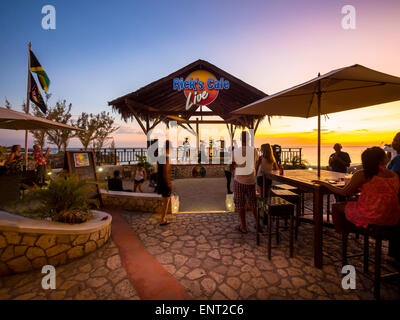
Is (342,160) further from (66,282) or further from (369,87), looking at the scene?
(66,282)

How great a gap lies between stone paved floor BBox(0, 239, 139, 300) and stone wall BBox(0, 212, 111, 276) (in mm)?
111

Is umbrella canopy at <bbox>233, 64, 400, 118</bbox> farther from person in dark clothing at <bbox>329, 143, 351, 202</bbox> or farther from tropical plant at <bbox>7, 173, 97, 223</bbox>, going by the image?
tropical plant at <bbox>7, 173, 97, 223</bbox>

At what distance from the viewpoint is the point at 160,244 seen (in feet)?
10.5

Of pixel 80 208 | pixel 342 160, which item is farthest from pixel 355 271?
pixel 80 208

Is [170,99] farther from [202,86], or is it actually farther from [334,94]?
[334,94]

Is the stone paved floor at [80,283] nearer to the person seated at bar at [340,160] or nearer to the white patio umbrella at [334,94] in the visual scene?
the white patio umbrella at [334,94]

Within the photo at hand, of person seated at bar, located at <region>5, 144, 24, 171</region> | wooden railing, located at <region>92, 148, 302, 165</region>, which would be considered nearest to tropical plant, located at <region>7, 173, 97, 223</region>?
person seated at bar, located at <region>5, 144, 24, 171</region>

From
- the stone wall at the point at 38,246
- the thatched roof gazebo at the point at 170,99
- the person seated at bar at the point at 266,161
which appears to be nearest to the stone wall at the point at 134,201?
the stone wall at the point at 38,246

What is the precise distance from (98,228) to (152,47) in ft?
32.9

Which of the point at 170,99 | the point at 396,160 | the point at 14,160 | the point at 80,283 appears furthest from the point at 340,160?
the point at 14,160

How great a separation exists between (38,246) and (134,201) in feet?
8.07

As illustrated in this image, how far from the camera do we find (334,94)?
11.0ft

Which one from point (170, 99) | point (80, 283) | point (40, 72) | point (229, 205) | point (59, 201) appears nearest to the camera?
point (80, 283)

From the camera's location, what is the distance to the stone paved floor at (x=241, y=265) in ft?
6.63
